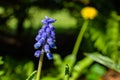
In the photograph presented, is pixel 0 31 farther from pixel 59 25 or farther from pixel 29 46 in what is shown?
pixel 59 25

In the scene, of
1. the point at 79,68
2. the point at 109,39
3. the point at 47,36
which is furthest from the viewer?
the point at 109,39

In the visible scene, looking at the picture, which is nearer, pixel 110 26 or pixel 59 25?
pixel 110 26

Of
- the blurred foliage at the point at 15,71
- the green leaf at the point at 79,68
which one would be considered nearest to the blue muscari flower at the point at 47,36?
the blurred foliage at the point at 15,71

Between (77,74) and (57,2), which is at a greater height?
(57,2)

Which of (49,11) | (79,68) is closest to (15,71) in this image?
(79,68)

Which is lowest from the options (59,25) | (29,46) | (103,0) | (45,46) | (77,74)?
(59,25)

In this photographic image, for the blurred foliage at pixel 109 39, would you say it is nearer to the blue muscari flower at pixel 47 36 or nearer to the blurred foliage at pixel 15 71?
the blurred foliage at pixel 15 71

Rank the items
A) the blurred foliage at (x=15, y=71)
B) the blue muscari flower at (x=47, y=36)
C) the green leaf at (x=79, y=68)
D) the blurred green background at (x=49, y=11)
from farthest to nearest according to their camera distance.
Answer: the blurred green background at (x=49, y=11) < the green leaf at (x=79, y=68) < the blurred foliage at (x=15, y=71) < the blue muscari flower at (x=47, y=36)

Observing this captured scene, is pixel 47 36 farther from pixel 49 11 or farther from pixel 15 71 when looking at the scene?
pixel 49 11

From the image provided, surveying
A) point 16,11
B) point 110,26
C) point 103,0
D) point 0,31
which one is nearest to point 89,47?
point 110,26

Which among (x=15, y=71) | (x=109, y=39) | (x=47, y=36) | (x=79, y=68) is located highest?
(x=47, y=36)

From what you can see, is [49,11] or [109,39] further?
[49,11]
